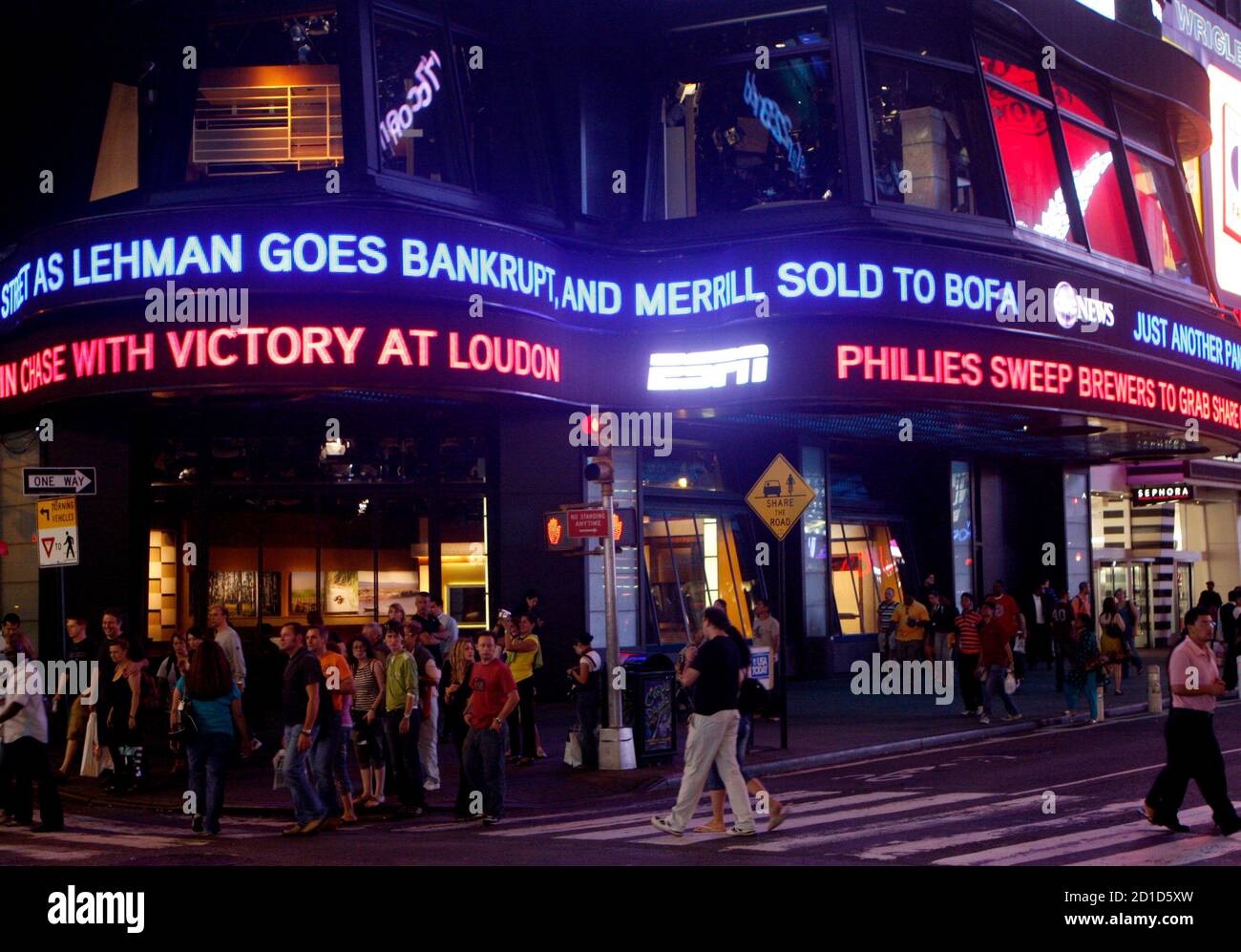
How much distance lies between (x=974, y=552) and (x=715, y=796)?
2263cm

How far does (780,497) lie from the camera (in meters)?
19.3

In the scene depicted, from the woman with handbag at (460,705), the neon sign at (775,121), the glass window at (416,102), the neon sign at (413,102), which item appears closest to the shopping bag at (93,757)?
the woman with handbag at (460,705)

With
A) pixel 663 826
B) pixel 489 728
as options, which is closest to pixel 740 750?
pixel 663 826

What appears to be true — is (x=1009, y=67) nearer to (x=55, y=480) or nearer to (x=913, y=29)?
(x=913, y=29)

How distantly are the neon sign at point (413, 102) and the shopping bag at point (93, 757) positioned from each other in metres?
10.1

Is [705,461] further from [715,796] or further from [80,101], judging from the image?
[715,796]

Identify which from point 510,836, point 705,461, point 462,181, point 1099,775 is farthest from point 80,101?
point 1099,775

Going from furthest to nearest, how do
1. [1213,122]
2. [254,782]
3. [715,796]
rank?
[1213,122]
[254,782]
[715,796]

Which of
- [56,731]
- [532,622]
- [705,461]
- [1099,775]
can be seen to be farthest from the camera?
[705,461]

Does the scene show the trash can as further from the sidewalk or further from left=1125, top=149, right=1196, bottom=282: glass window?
left=1125, top=149, right=1196, bottom=282: glass window

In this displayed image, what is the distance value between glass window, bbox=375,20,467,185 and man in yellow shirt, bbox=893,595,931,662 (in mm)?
10646

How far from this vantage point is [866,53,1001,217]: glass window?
26672mm

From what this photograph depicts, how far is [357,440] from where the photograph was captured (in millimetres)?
25656

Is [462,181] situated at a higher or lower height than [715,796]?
higher
